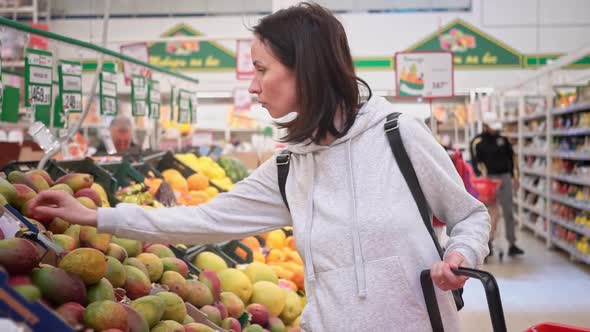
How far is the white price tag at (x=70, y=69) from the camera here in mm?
3221

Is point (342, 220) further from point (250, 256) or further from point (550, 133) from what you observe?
point (550, 133)

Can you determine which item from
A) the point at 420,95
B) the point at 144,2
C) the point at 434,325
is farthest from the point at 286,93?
the point at 144,2

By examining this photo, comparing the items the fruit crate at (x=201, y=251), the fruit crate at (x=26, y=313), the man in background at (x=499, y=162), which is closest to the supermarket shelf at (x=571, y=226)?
the man in background at (x=499, y=162)

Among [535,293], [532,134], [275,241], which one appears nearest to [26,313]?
[275,241]

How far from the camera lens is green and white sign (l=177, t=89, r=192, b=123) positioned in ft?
18.6

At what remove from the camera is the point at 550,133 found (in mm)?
10344

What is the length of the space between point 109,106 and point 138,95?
78 cm

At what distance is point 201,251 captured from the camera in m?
3.36

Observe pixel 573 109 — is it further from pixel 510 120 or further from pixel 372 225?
pixel 372 225

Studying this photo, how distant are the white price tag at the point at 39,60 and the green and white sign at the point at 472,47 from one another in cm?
1329

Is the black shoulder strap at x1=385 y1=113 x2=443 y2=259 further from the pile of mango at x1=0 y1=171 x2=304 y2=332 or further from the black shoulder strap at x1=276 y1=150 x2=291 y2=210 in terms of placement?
the pile of mango at x1=0 y1=171 x2=304 y2=332

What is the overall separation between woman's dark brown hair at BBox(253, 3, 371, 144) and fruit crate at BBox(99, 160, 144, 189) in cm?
212

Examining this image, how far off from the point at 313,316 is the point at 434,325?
0.94ft

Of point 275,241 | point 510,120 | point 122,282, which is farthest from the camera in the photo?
point 510,120
